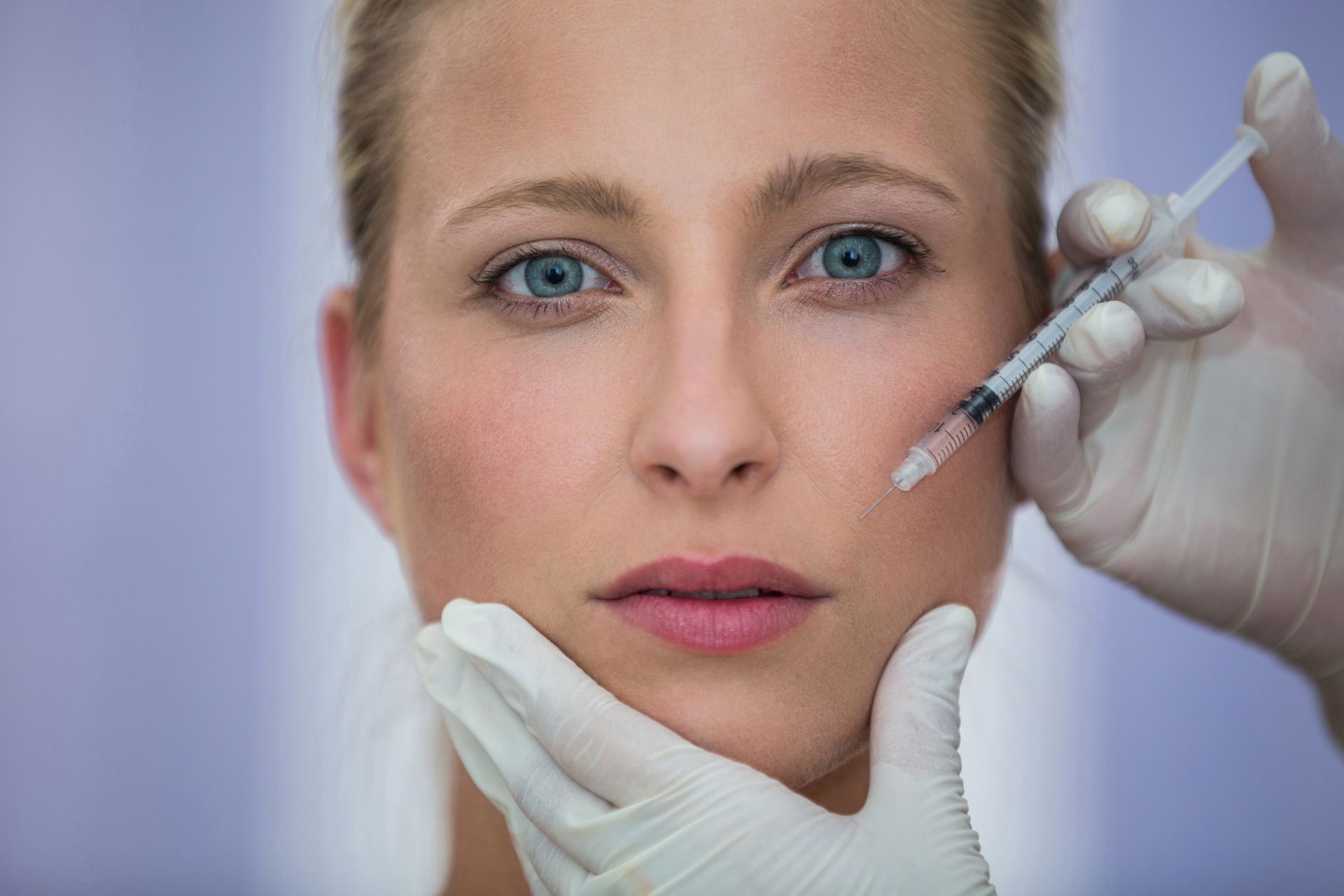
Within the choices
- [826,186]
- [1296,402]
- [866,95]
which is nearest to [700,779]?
[826,186]

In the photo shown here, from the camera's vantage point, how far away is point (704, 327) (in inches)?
48.1

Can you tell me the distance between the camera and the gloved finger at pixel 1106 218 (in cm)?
142

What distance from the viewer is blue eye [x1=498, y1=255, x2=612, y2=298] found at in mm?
1359

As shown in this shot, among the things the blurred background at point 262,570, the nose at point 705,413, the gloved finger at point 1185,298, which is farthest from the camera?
the blurred background at point 262,570

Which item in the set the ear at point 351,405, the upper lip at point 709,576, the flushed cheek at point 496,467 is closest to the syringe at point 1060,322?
the upper lip at point 709,576

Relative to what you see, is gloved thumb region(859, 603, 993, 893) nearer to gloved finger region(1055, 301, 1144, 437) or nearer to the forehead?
gloved finger region(1055, 301, 1144, 437)

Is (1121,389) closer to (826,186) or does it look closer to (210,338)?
(826,186)

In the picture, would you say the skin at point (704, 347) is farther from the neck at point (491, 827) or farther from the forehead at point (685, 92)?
the neck at point (491, 827)

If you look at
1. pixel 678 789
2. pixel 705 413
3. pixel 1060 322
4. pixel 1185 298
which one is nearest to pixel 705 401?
pixel 705 413

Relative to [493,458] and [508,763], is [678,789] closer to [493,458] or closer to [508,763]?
[508,763]

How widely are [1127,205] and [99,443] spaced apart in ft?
4.88

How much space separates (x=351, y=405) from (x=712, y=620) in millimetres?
687

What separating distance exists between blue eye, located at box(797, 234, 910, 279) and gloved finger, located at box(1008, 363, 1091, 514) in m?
0.22

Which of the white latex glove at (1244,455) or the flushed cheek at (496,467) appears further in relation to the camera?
the white latex glove at (1244,455)
